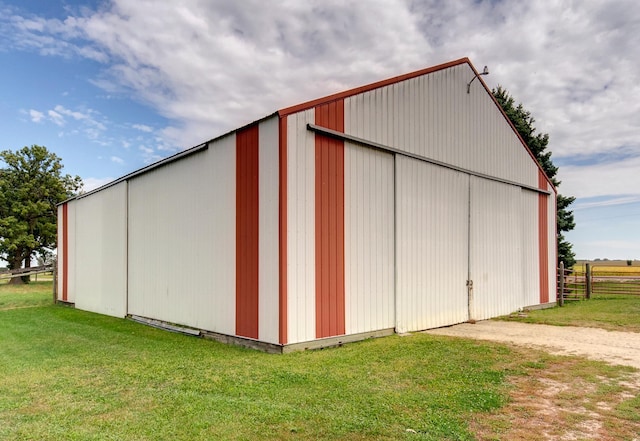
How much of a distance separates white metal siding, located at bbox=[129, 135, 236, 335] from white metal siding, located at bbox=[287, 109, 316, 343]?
4.53ft

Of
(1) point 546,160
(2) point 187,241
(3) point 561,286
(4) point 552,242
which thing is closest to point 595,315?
(3) point 561,286

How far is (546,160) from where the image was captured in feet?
72.6

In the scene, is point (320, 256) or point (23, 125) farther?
point (23, 125)

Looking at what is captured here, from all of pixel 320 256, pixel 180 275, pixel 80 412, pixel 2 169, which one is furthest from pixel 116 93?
pixel 2 169

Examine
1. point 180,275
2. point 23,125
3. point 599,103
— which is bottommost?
point 180,275

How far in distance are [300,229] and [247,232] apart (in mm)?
1025

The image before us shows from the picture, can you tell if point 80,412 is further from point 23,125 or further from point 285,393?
point 23,125

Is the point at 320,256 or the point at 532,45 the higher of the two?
the point at 532,45

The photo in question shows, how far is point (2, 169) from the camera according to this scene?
25.5 meters

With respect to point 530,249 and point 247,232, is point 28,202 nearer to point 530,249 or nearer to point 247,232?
point 247,232

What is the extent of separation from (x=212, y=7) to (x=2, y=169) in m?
24.4

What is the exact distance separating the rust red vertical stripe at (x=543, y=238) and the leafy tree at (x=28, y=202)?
26.5 meters

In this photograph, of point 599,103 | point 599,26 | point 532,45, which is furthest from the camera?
point 599,103

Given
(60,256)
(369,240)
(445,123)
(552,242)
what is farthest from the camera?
(60,256)
